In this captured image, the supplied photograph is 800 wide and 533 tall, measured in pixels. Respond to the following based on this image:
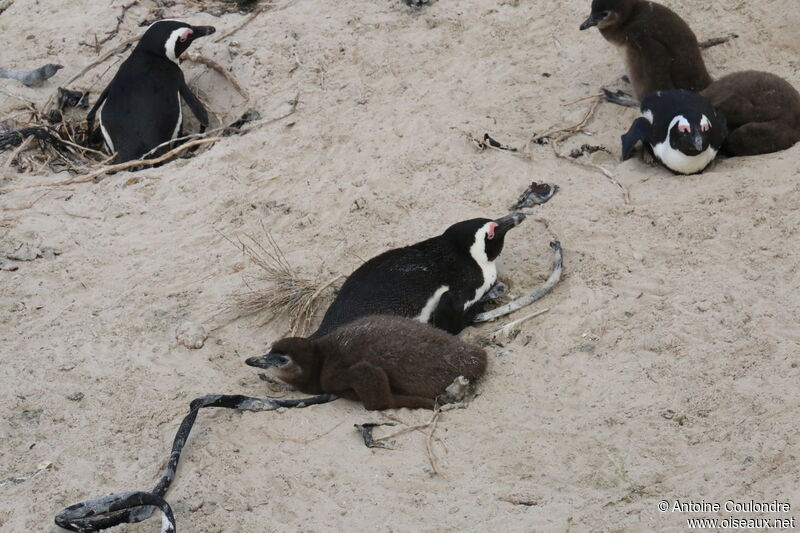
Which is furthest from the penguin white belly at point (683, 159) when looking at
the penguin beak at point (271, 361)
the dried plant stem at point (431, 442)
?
the penguin beak at point (271, 361)

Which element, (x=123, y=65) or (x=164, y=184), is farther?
(x=123, y=65)

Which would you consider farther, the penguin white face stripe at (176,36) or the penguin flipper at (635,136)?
the penguin white face stripe at (176,36)

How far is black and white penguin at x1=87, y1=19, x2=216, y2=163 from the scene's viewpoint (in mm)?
8023

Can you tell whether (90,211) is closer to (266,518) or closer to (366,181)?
(366,181)

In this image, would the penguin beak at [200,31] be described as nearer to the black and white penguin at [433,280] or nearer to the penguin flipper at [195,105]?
the penguin flipper at [195,105]

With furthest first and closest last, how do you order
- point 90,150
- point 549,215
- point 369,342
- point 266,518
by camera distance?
1. point 90,150
2. point 549,215
3. point 369,342
4. point 266,518

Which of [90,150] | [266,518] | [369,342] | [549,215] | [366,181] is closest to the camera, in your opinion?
[266,518]

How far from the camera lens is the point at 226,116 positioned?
8.07m

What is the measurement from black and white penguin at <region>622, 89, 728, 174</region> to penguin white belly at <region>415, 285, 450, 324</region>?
1901mm

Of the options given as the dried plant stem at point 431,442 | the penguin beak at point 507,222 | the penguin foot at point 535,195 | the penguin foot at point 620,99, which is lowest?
the dried plant stem at point 431,442

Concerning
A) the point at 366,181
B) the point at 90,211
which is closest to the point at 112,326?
the point at 90,211

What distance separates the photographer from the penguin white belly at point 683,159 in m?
6.51

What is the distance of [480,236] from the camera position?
587cm

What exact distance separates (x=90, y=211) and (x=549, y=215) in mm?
3231
